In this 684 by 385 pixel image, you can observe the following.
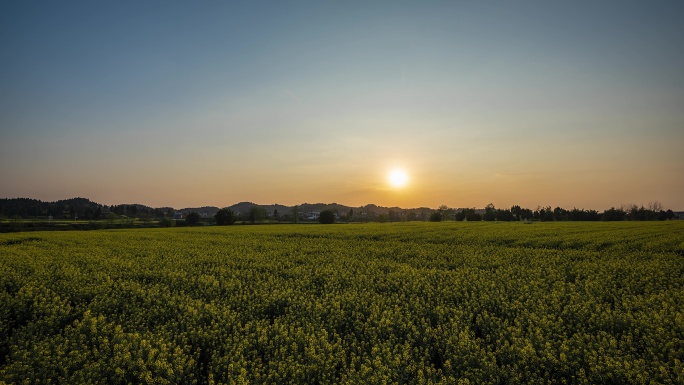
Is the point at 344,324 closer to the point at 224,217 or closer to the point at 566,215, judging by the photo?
the point at 224,217

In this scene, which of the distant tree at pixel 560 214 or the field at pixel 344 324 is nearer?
the field at pixel 344 324

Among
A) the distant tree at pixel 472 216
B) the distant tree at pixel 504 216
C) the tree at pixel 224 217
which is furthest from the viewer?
the distant tree at pixel 504 216

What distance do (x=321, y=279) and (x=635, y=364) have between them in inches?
422

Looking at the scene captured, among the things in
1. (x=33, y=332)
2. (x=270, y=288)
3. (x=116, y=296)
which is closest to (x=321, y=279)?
(x=270, y=288)

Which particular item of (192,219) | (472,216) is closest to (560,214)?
(472,216)

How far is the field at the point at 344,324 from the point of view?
728 cm

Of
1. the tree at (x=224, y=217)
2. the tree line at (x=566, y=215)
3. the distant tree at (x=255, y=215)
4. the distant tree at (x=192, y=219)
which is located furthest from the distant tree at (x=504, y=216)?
the distant tree at (x=192, y=219)

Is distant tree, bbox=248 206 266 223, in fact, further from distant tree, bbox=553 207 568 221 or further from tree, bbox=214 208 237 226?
distant tree, bbox=553 207 568 221

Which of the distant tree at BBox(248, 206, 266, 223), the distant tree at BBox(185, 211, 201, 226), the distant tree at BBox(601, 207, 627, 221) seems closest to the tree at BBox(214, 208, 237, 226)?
the distant tree at BBox(185, 211, 201, 226)

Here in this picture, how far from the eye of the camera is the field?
728 centimetres

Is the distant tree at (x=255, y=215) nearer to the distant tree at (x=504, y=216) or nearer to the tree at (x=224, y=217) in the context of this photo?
the tree at (x=224, y=217)

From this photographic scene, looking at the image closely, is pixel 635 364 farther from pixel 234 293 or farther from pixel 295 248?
pixel 295 248

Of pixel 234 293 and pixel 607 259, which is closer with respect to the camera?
pixel 234 293

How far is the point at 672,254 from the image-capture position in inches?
818
